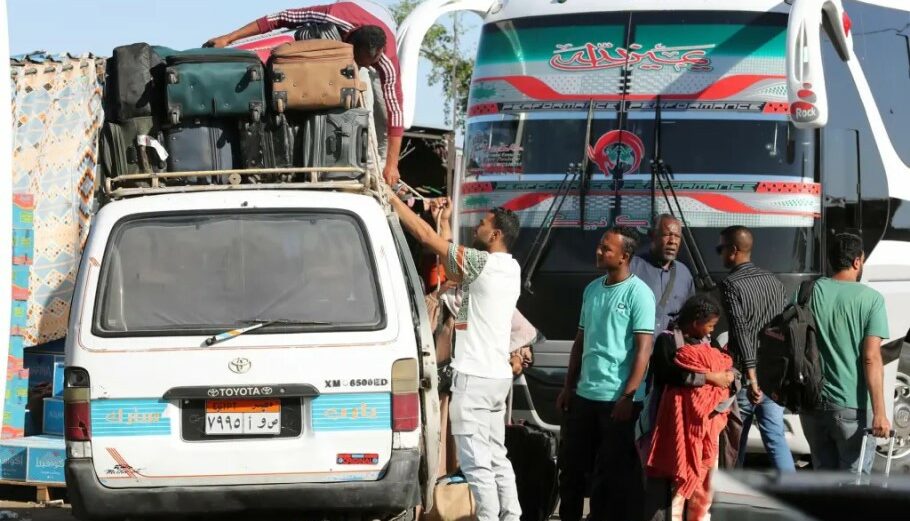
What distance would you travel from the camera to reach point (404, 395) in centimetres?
736

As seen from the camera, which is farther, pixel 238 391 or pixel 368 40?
pixel 368 40

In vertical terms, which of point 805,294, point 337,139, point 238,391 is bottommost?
point 238,391

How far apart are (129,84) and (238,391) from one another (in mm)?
2016

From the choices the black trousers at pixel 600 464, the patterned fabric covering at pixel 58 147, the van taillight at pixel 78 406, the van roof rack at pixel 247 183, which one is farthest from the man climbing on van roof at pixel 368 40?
the van taillight at pixel 78 406

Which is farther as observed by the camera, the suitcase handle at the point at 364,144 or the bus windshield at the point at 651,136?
the bus windshield at the point at 651,136

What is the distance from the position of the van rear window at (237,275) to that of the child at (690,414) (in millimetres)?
1910

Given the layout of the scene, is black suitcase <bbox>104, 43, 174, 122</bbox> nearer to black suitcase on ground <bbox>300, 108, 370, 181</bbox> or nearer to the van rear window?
black suitcase on ground <bbox>300, 108, 370, 181</bbox>

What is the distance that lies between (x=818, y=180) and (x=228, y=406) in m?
5.18

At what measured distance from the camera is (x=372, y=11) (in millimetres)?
10094

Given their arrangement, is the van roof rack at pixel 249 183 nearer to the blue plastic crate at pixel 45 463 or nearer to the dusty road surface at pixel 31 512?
the blue plastic crate at pixel 45 463

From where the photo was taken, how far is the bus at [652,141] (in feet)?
35.2

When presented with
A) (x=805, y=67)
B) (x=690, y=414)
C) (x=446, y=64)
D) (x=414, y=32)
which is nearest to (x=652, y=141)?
(x=805, y=67)

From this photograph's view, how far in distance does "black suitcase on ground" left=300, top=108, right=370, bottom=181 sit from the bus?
218 cm

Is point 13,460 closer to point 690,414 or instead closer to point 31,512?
point 31,512
